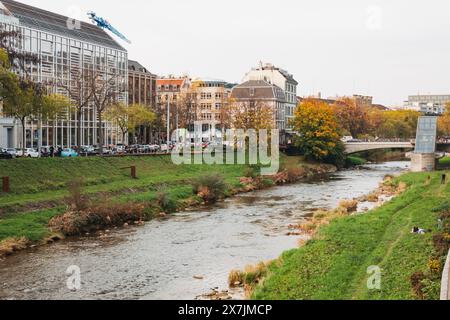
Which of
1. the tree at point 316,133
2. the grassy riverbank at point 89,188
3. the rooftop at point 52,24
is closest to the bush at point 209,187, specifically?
the grassy riverbank at point 89,188

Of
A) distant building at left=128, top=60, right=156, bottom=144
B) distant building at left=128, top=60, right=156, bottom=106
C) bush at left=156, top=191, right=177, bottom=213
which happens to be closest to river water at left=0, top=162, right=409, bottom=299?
bush at left=156, top=191, right=177, bottom=213

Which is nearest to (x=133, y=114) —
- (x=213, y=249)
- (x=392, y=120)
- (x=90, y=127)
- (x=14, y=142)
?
(x=90, y=127)

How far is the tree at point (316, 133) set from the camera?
9188cm

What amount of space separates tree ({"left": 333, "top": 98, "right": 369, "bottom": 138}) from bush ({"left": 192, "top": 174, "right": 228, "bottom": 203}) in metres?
80.4

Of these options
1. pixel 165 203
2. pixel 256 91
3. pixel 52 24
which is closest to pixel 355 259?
pixel 165 203

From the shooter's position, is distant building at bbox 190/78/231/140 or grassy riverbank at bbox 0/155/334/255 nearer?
grassy riverbank at bbox 0/155/334/255

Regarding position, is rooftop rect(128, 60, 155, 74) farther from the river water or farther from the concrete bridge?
the river water

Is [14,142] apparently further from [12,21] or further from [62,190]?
[62,190]

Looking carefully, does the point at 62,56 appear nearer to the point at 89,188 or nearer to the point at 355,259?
the point at 89,188

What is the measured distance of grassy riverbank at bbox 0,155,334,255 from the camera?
37.3 meters

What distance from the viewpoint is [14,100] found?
1654 inches

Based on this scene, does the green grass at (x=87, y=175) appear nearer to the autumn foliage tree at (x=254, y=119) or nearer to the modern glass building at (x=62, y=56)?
the modern glass building at (x=62, y=56)

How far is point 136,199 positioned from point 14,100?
11.2 meters

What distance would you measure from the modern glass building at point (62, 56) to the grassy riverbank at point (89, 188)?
13.1 m
